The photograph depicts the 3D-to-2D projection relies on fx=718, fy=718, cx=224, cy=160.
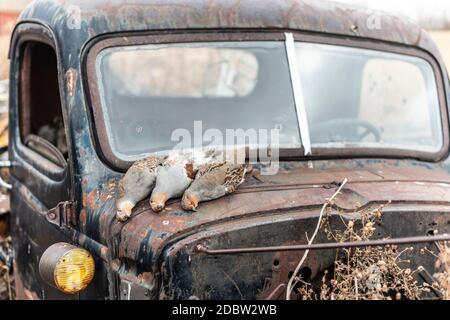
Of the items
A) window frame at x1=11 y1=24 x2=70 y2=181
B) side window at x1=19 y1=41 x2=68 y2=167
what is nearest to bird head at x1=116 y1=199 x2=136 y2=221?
window frame at x1=11 y1=24 x2=70 y2=181

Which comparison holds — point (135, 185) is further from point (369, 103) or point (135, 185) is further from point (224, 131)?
point (369, 103)

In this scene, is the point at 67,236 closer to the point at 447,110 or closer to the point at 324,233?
the point at 324,233

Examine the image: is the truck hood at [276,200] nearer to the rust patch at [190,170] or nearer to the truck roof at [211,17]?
the rust patch at [190,170]

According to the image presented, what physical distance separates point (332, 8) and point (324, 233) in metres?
1.61

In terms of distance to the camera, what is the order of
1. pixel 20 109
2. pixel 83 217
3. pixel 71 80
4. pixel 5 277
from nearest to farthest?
pixel 83 217
pixel 71 80
pixel 20 109
pixel 5 277

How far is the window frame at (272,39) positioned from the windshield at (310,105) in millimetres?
28

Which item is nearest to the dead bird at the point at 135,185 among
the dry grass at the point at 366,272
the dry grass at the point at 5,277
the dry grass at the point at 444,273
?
the dry grass at the point at 366,272

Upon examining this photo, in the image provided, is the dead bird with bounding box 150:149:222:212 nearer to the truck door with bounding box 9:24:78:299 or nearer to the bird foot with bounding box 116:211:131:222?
the bird foot with bounding box 116:211:131:222

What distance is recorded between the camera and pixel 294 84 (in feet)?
12.1

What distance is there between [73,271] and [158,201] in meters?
0.45

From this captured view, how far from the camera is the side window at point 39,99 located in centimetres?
431

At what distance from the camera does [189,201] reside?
2.86m

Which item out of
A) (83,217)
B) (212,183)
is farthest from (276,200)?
(83,217)

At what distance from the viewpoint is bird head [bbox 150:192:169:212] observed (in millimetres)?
2865
